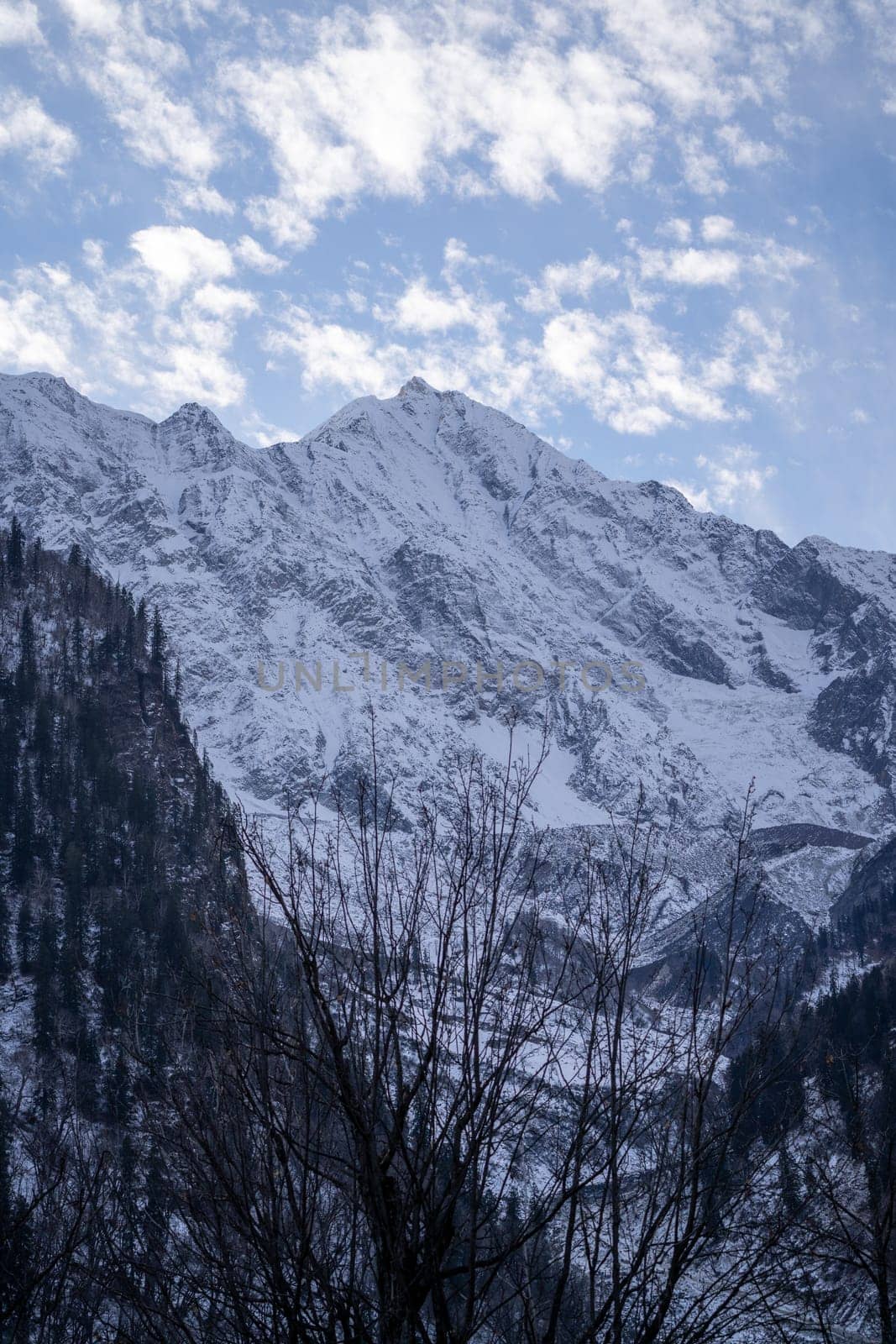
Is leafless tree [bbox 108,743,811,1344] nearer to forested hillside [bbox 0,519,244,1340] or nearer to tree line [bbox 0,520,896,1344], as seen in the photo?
tree line [bbox 0,520,896,1344]

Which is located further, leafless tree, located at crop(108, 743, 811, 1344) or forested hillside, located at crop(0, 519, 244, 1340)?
forested hillside, located at crop(0, 519, 244, 1340)

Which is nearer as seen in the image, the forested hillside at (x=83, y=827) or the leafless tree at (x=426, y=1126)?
the leafless tree at (x=426, y=1126)

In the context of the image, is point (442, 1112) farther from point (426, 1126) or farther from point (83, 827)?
point (83, 827)

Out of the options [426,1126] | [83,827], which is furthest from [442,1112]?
[83,827]

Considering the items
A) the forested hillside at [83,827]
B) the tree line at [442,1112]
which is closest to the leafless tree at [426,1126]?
the tree line at [442,1112]

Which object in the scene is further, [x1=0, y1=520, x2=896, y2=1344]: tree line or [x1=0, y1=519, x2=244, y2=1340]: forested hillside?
[x1=0, y1=519, x2=244, y2=1340]: forested hillside

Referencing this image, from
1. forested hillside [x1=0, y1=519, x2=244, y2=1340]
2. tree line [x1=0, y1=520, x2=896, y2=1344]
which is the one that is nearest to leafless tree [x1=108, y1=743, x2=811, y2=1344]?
tree line [x1=0, y1=520, x2=896, y2=1344]

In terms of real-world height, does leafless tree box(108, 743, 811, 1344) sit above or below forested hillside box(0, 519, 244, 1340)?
below

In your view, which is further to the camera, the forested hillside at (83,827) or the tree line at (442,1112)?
the forested hillside at (83,827)

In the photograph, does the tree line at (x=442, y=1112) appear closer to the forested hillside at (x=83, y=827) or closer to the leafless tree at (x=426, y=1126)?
the leafless tree at (x=426, y=1126)

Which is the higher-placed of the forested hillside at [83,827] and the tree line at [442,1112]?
the forested hillside at [83,827]

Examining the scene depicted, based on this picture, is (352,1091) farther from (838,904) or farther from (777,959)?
(838,904)

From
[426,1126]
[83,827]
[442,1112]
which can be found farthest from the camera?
[83,827]

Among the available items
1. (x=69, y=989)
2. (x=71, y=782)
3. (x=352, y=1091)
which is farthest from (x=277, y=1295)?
(x=71, y=782)
